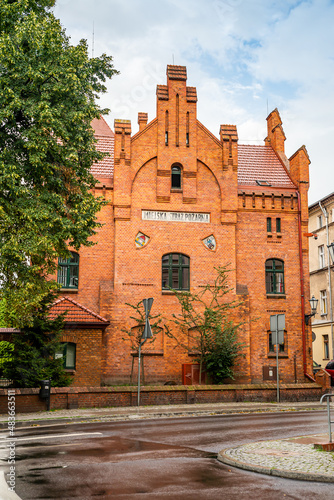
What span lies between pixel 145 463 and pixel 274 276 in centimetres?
2152

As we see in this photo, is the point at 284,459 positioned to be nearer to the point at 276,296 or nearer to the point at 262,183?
the point at 276,296

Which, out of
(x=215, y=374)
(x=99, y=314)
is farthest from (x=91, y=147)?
(x=215, y=374)

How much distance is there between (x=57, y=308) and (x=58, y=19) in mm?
12176

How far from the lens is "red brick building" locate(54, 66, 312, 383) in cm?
2689

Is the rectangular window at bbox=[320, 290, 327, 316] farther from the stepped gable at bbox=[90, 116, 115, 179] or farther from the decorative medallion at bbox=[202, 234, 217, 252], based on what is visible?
the stepped gable at bbox=[90, 116, 115, 179]

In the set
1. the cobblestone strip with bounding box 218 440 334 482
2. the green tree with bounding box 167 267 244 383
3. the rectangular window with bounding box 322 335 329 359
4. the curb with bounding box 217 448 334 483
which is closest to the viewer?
the curb with bounding box 217 448 334 483

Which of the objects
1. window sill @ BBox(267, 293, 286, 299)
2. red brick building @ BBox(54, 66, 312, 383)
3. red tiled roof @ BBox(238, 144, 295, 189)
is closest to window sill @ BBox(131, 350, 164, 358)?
red brick building @ BBox(54, 66, 312, 383)

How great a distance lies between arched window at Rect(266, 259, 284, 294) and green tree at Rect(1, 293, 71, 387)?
13009 millimetres

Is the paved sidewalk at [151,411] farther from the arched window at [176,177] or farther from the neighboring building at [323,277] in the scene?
the neighboring building at [323,277]

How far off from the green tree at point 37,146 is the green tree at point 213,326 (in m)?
9.00

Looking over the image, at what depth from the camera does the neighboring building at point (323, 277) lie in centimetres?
4281

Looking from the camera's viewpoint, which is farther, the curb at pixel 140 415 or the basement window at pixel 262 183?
Answer: the basement window at pixel 262 183

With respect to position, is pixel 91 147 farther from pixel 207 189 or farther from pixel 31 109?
pixel 207 189

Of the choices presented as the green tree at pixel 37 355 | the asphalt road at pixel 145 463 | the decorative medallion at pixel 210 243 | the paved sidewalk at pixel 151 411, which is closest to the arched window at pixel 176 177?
the decorative medallion at pixel 210 243
